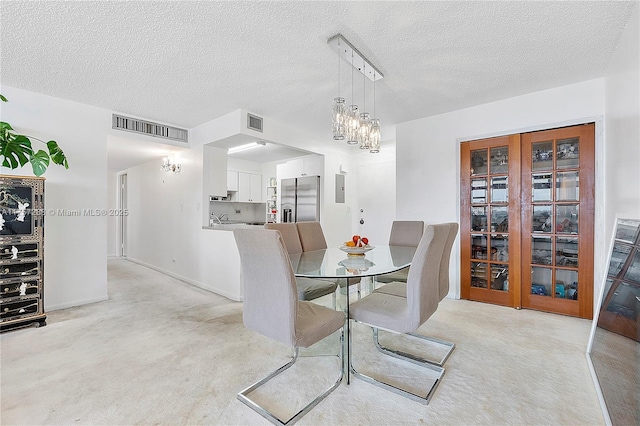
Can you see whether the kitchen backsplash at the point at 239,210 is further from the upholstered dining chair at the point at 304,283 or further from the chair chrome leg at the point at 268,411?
the chair chrome leg at the point at 268,411

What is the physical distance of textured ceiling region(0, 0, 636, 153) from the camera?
1894 millimetres

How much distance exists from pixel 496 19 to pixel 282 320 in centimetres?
238

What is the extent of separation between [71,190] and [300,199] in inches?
131

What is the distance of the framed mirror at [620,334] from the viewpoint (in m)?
1.44

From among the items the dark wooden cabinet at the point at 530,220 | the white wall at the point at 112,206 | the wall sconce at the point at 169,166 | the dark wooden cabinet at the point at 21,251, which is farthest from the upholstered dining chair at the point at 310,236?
the white wall at the point at 112,206

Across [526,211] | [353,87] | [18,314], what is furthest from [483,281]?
[18,314]

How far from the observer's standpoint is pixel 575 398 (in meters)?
1.73

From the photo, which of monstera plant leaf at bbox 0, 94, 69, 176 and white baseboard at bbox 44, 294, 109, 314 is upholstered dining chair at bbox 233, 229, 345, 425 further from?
white baseboard at bbox 44, 294, 109, 314

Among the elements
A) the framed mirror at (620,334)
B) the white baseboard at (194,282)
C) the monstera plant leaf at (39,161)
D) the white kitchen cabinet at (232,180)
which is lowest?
the white baseboard at (194,282)

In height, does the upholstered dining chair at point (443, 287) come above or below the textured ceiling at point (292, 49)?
below

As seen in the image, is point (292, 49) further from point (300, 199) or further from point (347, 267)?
point (300, 199)

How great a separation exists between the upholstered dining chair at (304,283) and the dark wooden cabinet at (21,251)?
88.2 inches

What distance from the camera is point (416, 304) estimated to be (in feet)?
5.66

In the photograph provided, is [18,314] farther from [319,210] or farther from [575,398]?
[575,398]
